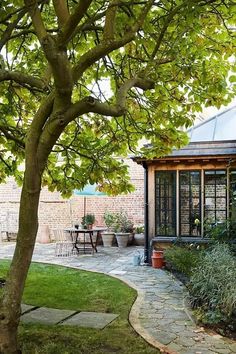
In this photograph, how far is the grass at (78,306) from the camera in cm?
448

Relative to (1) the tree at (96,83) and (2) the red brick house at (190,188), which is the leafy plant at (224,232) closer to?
(2) the red brick house at (190,188)

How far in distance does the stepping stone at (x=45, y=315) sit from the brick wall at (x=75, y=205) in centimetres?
1028

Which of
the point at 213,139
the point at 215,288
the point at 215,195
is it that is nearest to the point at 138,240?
the point at 215,195

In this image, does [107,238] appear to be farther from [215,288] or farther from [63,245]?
[215,288]

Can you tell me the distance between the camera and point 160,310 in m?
6.20

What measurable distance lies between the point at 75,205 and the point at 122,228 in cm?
274

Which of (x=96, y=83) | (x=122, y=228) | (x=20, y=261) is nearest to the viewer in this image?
(x=20, y=261)

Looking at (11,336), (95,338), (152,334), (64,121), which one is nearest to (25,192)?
(64,121)

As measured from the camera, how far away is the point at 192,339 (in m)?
4.86

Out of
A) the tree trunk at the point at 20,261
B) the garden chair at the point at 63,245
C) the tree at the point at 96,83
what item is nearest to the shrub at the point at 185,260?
the tree at the point at 96,83

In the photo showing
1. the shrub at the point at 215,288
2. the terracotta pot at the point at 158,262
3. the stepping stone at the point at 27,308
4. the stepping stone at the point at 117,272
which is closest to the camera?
the shrub at the point at 215,288

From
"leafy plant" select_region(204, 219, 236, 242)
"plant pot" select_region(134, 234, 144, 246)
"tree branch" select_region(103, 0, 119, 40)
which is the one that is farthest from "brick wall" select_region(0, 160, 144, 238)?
"tree branch" select_region(103, 0, 119, 40)

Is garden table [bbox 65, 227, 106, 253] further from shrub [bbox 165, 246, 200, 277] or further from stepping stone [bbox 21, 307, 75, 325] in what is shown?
stepping stone [bbox 21, 307, 75, 325]

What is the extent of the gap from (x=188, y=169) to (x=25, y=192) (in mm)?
7061
